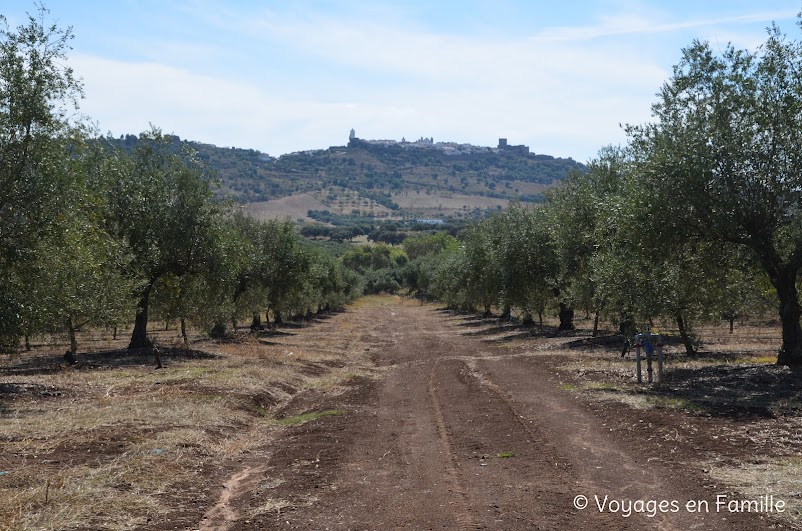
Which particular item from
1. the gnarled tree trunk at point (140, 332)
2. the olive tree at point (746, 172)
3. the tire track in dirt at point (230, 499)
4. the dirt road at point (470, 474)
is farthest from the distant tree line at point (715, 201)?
the gnarled tree trunk at point (140, 332)

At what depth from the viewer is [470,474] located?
10047 millimetres

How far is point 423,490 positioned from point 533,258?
1352 inches

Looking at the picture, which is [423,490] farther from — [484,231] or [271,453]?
[484,231]

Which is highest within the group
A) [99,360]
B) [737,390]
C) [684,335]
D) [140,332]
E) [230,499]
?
[684,335]

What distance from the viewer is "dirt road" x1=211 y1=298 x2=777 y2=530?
317 inches

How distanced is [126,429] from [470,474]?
6760mm

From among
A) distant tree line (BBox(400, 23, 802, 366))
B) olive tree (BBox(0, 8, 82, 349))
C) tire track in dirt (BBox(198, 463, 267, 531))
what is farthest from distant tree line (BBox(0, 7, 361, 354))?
distant tree line (BBox(400, 23, 802, 366))

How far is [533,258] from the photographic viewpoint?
4256cm

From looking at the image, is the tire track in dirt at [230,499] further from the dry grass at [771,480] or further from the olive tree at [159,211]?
the olive tree at [159,211]

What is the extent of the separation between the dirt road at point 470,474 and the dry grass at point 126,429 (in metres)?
0.78

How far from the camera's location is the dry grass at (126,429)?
8.55 meters

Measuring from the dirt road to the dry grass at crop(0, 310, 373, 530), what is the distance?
2.54 ft

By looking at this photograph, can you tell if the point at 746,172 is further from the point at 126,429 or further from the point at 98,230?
the point at 98,230

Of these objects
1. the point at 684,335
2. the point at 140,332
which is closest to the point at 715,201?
the point at 684,335
